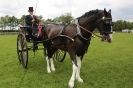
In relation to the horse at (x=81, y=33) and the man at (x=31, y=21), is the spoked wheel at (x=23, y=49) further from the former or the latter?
the horse at (x=81, y=33)

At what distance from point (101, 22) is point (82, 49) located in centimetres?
110

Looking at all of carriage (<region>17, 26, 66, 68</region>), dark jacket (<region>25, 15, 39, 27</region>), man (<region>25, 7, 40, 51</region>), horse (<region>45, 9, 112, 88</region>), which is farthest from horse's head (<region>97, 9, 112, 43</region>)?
dark jacket (<region>25, 15, 39, 27</region>)

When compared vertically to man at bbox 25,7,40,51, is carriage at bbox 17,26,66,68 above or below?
below

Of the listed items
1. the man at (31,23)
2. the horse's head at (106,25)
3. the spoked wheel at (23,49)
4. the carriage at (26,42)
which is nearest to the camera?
the horse's head at (106,25)

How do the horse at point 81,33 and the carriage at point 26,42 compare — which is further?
the carriage at point 26,42

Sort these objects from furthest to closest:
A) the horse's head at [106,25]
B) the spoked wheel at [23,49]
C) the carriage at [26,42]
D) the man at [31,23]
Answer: the spoked wheel at [23,49], the man at [31,23], the carriage at [26,42], the horse's head at [106,25]

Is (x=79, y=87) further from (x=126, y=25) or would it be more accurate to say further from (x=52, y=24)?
(x=126, y=25)

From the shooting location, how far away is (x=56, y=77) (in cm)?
1183

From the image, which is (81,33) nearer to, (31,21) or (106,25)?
(106,25)

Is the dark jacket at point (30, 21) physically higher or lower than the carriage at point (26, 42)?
higher

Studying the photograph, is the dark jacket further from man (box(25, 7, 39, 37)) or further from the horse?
the horse

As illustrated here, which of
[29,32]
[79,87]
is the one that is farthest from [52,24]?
[79,87]

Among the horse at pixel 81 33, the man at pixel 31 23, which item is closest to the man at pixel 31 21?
the man at pixel 31 23

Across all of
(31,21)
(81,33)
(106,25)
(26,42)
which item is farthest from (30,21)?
(106,25)
